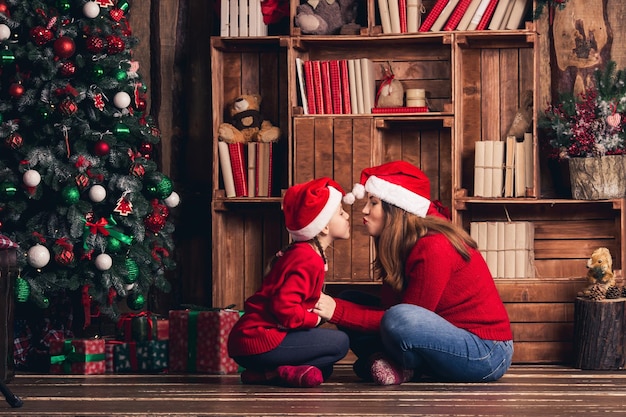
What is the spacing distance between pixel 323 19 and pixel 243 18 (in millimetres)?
377

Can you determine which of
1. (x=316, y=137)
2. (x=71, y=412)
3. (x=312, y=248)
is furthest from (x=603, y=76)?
(x=71, y=412)

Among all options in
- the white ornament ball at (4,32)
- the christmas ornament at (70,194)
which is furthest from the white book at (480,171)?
the white ornament ball at (4,32)

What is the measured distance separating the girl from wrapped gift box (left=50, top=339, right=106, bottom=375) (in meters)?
0.90

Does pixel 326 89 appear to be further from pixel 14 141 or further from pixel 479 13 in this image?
pixel 14 141

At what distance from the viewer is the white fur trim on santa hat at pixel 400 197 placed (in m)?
3.82

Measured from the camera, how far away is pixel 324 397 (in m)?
3.42

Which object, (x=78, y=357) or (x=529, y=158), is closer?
(x=78, y=357)

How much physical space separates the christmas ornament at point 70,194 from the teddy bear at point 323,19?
4.34ft

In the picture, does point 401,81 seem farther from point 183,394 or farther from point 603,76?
point 183,394

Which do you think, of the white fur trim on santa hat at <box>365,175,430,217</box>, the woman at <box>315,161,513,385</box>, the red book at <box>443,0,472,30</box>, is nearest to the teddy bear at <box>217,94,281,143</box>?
the red book at <box>443,0,472,30</box>

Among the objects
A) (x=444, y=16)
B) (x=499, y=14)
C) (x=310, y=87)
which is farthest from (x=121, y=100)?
(x=499, y=14)

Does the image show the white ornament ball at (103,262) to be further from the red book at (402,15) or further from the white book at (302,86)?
the red book at (402,15)

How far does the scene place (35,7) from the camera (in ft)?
14.5

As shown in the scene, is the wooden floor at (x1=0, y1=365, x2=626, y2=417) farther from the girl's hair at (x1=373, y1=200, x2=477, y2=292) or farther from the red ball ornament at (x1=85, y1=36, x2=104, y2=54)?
the red ball ornament at (x1=85, y1=36, x2=104, y2=54)
